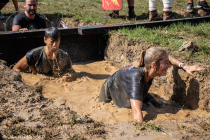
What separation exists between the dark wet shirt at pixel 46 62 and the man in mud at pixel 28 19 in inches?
56.3

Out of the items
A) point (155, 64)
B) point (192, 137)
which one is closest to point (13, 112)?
point (155, 64)

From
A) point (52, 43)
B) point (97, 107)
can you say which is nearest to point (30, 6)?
point (52, 43)

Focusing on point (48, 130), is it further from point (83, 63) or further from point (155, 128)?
point (83, 63)

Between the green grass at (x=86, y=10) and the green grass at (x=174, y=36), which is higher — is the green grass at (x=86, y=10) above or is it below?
above

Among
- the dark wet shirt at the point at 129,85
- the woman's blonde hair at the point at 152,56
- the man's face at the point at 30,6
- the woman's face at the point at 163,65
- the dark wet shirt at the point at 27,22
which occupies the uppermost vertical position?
the man's face at the point at 30,6

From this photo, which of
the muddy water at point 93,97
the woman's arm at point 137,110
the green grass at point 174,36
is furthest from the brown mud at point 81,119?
the green grass at point 174,36

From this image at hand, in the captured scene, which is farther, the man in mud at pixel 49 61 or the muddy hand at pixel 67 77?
the muddy hand at pixel 67 77

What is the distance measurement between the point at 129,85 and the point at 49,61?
7.89ft

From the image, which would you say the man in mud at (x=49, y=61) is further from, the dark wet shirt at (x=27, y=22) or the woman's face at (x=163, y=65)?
the woman's face at (x=163, y=65)

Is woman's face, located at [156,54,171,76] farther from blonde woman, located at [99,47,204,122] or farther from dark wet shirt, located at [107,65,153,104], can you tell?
dark wet shirt, located at [107,65,153,104]

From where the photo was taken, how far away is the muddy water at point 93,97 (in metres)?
3.40

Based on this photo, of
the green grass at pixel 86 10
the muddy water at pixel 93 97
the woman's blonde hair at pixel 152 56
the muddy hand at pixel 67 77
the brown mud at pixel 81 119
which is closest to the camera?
the brown mud at pixel 81 119

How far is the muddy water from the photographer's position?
134 inches

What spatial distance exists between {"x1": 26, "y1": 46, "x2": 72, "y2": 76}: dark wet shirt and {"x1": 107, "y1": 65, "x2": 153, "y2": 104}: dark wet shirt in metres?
1.79
